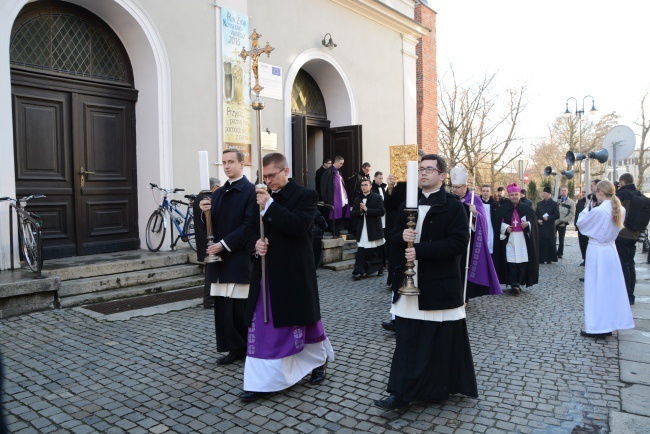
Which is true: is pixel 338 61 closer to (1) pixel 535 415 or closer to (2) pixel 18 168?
(2) pixel 18 168

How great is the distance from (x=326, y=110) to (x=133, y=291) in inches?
338

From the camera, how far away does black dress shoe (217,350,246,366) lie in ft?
15.9

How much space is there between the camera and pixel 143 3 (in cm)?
895

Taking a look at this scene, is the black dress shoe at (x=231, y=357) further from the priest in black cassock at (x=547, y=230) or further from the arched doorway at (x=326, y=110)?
the priest in black cassock at (x=547, y=230)

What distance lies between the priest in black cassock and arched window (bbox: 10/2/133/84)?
9.94 meters

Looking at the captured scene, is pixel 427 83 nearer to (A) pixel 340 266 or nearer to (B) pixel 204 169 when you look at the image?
(A) pixel 340 266

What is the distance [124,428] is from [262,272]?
1.43 meters

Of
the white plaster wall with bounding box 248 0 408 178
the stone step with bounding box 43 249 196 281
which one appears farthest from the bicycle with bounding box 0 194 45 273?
the white plaster wall with bounding box 248 0 408 178

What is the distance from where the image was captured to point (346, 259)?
11383mm

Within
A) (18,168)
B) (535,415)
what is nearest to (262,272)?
(535,415)

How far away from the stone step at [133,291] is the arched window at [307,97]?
21.3 ft

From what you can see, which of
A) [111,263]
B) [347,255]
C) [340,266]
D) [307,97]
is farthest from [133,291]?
[307,97]

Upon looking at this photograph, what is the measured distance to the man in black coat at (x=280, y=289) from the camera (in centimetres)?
398

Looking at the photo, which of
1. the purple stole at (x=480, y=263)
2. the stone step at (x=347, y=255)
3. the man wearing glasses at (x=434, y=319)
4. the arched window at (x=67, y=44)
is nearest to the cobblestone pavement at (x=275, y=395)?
the man wearing glasses at (x=434, y=319)
